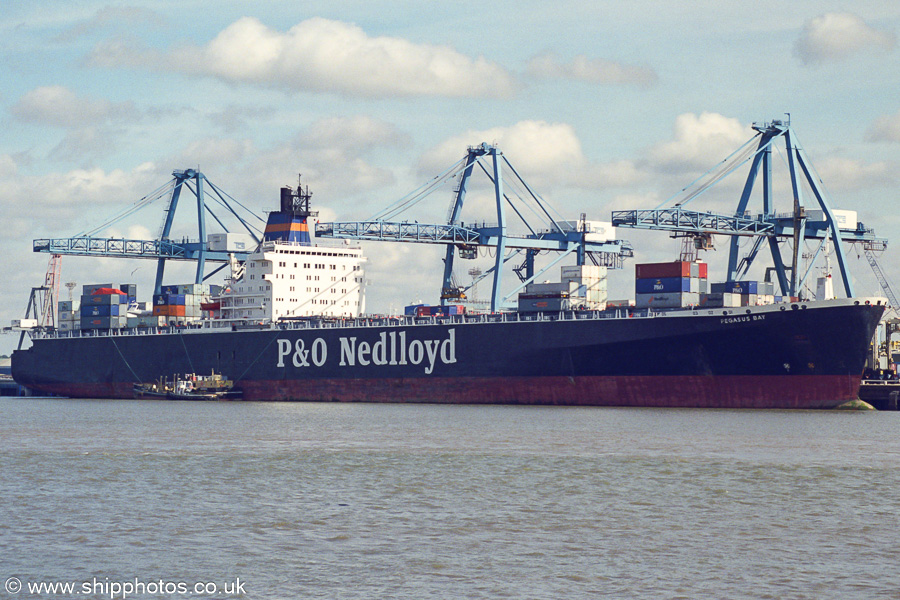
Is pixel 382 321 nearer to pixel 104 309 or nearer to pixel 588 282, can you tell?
pixel 588 282

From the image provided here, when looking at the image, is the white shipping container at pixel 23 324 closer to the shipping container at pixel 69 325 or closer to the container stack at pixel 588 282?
the shipping container at pixel 69 325

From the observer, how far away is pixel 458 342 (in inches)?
2126

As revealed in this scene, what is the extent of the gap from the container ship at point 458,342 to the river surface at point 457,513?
9.02 m

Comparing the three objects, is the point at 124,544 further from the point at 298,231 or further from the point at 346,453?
the point at 298,231

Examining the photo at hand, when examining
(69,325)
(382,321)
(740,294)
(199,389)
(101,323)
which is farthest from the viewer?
(69,325)

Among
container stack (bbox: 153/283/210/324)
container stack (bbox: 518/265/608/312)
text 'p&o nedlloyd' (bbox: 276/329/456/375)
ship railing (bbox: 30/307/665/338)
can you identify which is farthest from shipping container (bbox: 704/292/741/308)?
container stack (bbox: 153/283/210/324)

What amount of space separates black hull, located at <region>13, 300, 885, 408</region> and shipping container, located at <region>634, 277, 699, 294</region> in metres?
1.65

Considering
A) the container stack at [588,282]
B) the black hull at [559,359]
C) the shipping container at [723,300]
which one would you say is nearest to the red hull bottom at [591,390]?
the black hull at [559,359]

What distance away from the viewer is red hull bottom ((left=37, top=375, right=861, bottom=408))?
45906 millimetres

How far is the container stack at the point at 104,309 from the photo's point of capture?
228ft

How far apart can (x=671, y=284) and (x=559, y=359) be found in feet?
20.0

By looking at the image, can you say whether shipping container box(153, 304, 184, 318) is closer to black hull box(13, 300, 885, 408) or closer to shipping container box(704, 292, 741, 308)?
black hull box(13, 300, 885, 408)

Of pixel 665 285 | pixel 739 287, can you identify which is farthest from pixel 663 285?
pixel 739 287

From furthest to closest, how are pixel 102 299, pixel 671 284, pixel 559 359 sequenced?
pixel 102 299
pixel 559 359
pixel 671 284
